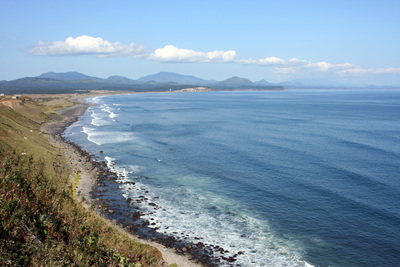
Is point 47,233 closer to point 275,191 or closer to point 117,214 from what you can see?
point 117,214

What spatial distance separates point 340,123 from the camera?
88.5 metres

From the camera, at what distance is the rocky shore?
74.1 ft

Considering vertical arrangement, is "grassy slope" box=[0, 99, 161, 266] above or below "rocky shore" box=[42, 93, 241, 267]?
above

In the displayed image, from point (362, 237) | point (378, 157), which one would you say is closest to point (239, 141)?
point (378, 157)

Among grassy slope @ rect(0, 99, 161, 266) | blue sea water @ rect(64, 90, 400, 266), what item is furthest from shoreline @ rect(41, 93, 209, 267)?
grassy slope @ rect(0, 99, 161, 266)

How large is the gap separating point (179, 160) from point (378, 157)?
31174 mm

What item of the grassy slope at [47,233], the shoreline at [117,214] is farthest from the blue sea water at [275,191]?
the grassy slope at [47,233]

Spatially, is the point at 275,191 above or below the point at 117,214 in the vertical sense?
above

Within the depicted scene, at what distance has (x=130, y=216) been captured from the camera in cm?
2895

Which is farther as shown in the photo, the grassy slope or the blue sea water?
the blue sea water

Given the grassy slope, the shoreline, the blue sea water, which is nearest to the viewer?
the grassy slope

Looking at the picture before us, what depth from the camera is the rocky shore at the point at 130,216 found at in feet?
74.1

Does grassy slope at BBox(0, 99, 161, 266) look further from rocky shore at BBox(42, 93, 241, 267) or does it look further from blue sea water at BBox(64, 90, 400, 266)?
blue sea water at BBox(64, 90, 400, 266)

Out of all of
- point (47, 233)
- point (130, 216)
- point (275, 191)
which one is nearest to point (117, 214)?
point (130, 216)
